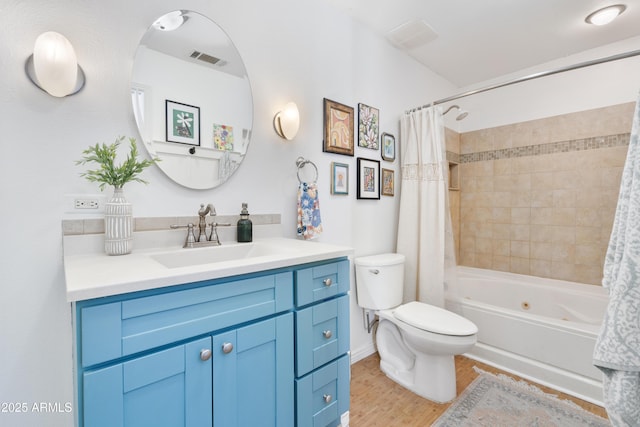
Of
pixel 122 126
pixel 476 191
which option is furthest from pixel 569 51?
pixel 122 126

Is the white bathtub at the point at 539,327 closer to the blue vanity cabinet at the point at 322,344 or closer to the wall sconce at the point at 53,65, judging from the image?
the blue vanity cabinet at the point at 322,344

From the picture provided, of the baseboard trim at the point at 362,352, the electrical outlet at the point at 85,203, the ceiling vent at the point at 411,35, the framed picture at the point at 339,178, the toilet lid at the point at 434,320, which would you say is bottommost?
the baseboard trim at the point at 362,352

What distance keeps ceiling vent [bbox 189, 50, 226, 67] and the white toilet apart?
148 cm

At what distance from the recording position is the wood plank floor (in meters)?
1.55

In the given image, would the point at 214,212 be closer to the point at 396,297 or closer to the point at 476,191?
the point at 396,297

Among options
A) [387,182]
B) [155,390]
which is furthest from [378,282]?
[155,390]

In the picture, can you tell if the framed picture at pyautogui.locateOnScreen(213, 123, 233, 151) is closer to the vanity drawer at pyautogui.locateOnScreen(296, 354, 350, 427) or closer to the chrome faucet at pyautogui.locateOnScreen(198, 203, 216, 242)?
the chrome faucet at pyautogui.locateOnScreen(198, 203, 216, 242)

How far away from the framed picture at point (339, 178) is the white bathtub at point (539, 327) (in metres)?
1.23

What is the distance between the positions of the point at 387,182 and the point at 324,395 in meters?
1.67

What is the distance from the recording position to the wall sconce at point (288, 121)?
Result: 1607mm

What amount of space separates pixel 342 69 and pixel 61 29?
4.89 feet

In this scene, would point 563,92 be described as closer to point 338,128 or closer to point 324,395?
point 338,128

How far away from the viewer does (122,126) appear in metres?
1.18

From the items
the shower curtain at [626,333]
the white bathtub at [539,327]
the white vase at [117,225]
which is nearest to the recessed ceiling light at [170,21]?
the white vase at [117,225]
